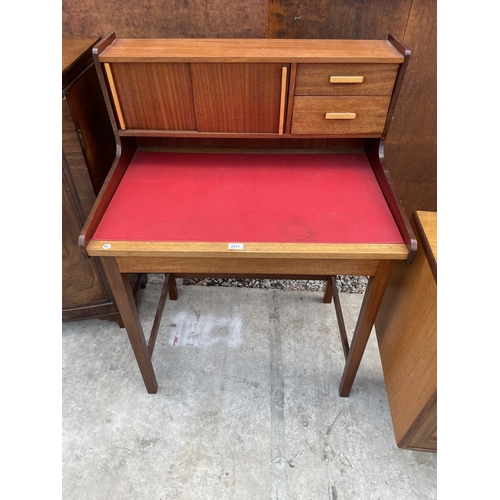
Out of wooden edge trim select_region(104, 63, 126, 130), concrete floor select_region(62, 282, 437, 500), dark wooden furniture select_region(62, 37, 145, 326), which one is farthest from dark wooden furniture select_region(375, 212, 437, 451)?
dark wooden furniture select_region(62, 37, 145, 326)

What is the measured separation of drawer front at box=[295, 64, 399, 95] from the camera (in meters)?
1.32

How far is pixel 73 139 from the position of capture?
1.51 meters

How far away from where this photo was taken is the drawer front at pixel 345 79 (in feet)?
4.34

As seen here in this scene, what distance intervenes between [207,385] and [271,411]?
1.13 ft

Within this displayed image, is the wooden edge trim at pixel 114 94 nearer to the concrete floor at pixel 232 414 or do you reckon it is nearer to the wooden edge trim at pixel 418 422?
the concrete floor at pixel 232 414

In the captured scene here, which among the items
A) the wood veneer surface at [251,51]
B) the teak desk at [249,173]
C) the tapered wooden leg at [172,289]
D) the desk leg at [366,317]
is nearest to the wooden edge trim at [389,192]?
the teak desk at [249,173]

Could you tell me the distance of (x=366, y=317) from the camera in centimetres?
148

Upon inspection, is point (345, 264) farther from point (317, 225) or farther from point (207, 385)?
point (207, 385)

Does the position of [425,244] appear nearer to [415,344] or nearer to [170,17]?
[415,344]

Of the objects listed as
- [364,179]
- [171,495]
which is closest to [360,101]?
[364,179]

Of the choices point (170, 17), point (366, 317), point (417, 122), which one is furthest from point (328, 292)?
point (170, 17)

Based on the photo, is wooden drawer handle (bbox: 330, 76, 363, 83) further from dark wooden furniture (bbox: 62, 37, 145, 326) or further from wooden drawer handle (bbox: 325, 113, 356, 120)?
dark wooden furniture (bbox: 62, 37, 145, 326)

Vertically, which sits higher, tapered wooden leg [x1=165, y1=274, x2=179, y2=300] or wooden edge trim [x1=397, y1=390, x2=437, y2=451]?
wooden edge trim [x1=397, y1=390, x2=437, y2=451]

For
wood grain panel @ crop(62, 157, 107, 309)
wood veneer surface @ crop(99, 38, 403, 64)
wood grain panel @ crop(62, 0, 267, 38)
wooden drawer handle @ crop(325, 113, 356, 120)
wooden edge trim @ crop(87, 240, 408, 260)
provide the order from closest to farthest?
wooden edge trim @ crop(87, 240, 408, 260)
wood veneer surface @ crop(99, 38, 403, 64)
wooden drawer handle @ crop(325, 113, 356, 120)
wood grain panel @ crop(62, 0, 267, 38)
wood grain panel @ crop(62, 157, 107, 309)
